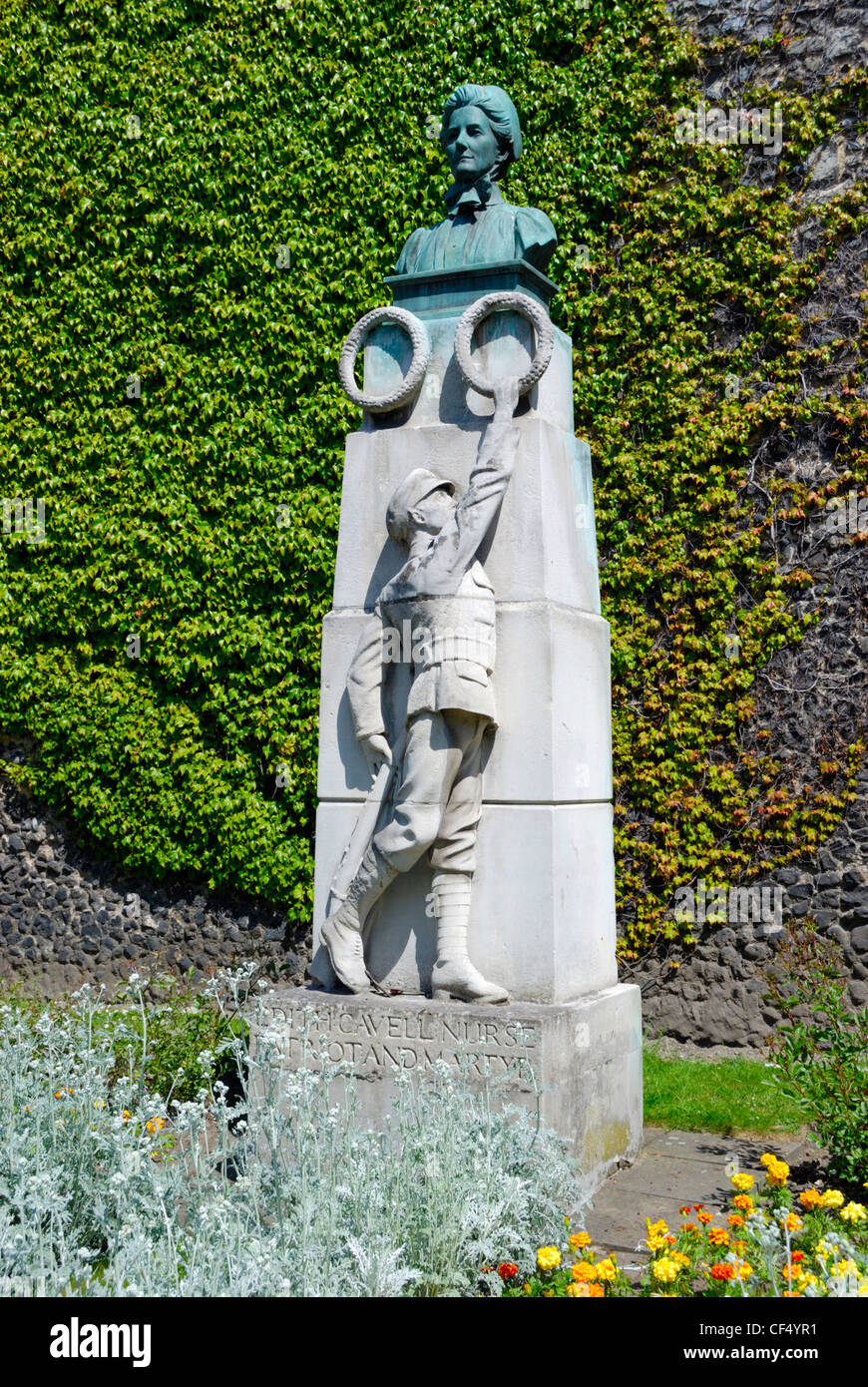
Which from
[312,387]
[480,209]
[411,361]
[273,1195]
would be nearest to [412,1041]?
[273,1195]

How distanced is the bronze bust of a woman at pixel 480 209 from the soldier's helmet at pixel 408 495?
3.39ft

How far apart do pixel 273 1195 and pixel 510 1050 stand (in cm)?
111

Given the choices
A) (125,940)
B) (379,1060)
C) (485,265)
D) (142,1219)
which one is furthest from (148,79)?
(142,1219)

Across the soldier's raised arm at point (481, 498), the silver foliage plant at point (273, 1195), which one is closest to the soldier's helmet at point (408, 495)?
the soldier's raised arm at point (481, 498)

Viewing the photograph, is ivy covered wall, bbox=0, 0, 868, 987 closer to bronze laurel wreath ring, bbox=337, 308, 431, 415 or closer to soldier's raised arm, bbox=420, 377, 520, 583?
bronze laurel wreath ring, bbox=337, 308, 431, 415

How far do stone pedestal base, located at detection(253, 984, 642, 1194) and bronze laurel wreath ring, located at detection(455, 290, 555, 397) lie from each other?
7.95 ft

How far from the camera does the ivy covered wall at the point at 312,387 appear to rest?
7816 mm

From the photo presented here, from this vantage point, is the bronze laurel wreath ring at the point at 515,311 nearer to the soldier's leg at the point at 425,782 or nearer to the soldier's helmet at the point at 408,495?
the soldier's helmet at the point at 408,495

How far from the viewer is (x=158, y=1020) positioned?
20.3 feet

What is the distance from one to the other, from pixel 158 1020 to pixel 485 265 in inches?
160

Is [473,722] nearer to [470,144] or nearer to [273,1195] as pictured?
[273,1195]
